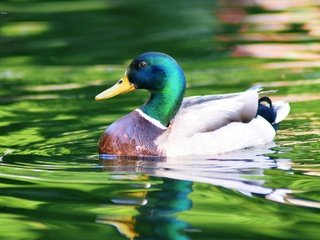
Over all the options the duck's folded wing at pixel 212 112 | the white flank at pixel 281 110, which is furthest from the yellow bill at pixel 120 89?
the white flank at pixel 281 110

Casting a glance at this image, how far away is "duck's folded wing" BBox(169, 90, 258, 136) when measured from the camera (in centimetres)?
987

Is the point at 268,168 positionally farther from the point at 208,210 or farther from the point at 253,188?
the point at 208,210

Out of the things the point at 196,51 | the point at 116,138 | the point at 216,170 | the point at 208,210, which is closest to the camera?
the point at 208,210

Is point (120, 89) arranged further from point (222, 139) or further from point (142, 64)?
point (222, 139)

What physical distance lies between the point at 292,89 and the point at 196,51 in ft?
9.78

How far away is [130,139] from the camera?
9883 millimetres

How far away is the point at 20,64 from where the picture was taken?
A: 14.8 m

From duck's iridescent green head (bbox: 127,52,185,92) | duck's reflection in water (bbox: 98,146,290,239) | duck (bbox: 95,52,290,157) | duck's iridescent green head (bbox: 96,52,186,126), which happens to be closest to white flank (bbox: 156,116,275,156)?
duck (bbox: 95,52,290,157)

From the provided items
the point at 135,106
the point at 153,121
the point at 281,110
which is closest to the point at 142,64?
the point at 153,121

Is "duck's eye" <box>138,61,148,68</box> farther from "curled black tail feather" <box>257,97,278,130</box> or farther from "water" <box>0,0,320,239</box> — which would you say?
"curled black tail feather" <box>257,97,278,130</box>

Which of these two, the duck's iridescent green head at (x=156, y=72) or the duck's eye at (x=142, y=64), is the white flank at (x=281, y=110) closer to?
the duck's iridescent green head at (x=156, y=72)

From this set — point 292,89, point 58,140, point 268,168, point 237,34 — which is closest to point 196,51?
point 237,34

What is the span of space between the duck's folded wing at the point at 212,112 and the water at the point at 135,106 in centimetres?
29

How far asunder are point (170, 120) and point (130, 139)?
15.7 inches
